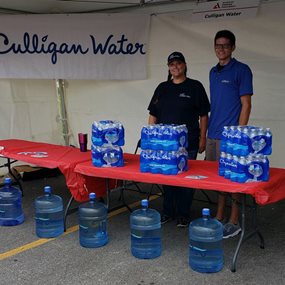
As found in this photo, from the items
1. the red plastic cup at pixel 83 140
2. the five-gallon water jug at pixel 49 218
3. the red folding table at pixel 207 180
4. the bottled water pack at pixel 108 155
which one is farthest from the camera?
the red plastic cup at pixel 83 140

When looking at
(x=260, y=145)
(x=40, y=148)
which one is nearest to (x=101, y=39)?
(x=40, y=148)

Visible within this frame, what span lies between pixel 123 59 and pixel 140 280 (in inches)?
145

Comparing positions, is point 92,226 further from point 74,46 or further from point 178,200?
point 74,46

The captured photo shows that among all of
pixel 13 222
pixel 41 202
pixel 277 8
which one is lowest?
pixel 13 222

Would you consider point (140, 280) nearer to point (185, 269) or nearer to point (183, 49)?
point (185, 269)

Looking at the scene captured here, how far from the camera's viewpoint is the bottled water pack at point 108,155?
353 cm

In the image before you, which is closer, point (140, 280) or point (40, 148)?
point (140, 280)

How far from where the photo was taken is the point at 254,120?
17.0 feet

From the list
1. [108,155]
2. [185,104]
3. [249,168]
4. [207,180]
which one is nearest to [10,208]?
[108,155]

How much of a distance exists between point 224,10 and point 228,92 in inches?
74.4

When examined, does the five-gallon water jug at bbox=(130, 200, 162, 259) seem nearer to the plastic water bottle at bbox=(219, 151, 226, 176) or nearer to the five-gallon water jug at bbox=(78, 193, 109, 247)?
the five-gallon water jug at bbox=(78, 193, 109, 247)

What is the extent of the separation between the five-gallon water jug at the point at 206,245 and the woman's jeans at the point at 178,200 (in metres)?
0.67

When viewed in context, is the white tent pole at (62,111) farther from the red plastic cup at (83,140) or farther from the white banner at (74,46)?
the red plastic cup at (83,140)

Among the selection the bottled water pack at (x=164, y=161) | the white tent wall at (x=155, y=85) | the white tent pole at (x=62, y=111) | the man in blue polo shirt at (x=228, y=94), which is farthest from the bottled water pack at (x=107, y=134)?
the white tent pole at (x=62, y=111)
